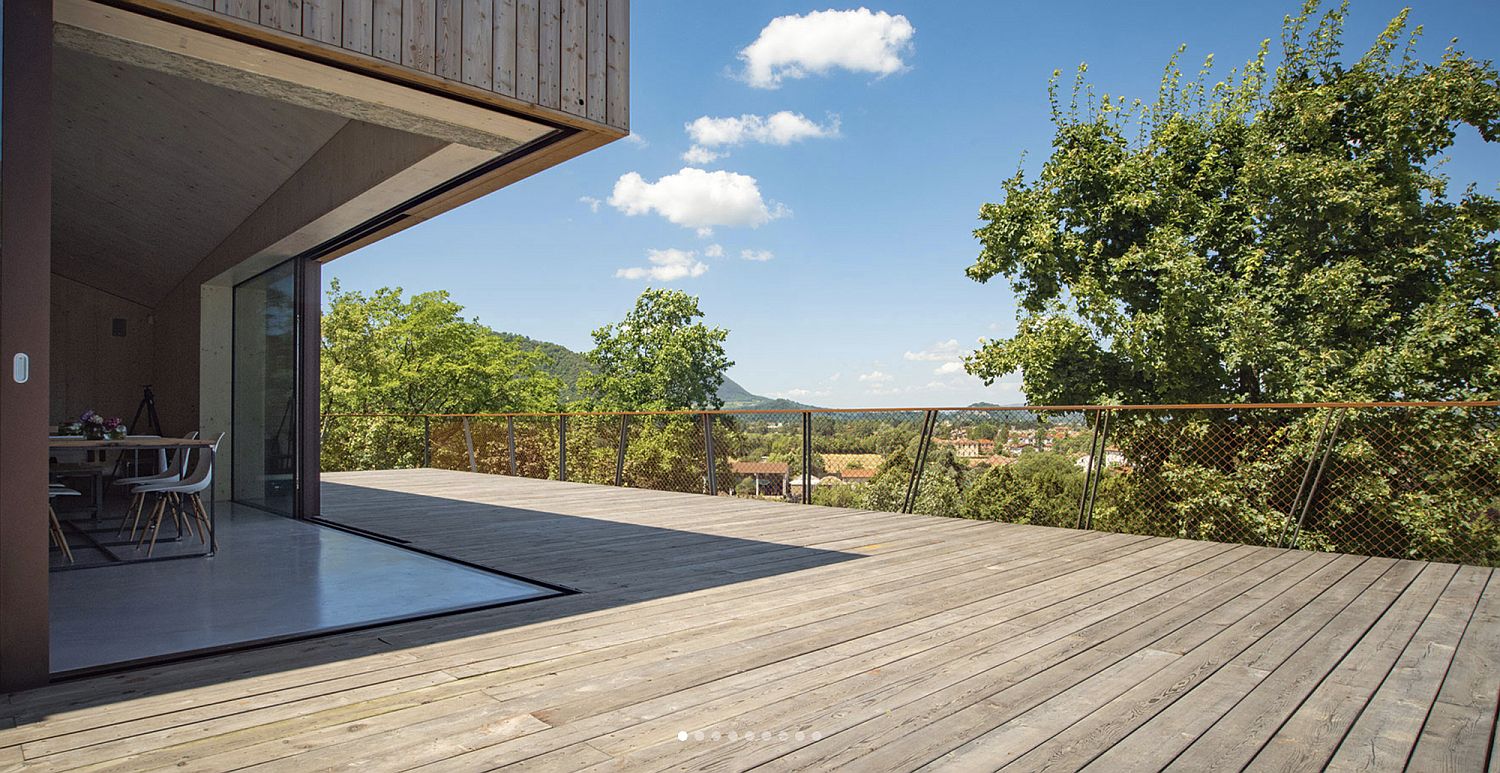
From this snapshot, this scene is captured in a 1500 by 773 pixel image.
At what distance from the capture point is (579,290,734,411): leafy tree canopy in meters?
31.2

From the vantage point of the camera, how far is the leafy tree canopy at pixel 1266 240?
37.3 feet

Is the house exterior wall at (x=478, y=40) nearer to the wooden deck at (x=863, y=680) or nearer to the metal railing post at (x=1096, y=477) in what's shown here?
the wooden deck at (x=863, y=680)

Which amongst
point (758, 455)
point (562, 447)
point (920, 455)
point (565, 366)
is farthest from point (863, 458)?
point (565, 366)

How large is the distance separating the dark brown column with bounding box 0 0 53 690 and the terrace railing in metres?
5.51

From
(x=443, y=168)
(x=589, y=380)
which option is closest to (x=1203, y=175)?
(x=443, y=168)

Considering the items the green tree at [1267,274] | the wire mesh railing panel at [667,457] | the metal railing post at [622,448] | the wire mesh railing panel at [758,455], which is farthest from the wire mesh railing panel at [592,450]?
the green tree at [1267,274]

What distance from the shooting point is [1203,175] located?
1360 cm

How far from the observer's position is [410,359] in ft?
88.5

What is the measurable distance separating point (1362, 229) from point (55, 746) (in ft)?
48.5

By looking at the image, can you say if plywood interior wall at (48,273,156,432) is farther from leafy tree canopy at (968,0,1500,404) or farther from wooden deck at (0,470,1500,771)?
leafy tree canopy at (968,0,1500,404)

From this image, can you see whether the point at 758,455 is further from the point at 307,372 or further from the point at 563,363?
the point at 563,363

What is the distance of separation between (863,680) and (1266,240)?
13.0 m

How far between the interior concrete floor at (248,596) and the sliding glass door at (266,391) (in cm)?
160

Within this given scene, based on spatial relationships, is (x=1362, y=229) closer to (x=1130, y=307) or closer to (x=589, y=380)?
(x=1130, y=307)
